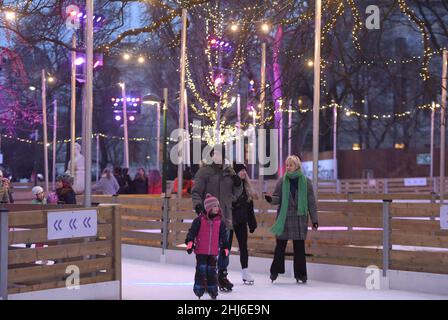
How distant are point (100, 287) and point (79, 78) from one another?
10.0 metres

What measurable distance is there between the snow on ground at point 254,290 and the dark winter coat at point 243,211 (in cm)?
88

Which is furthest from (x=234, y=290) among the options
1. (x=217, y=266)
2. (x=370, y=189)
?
(x=370, y=189)

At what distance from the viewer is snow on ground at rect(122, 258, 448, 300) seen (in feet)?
35.1

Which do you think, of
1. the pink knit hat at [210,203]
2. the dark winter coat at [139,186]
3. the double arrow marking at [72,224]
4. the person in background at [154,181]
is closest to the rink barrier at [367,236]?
the pink knit hat at [210,203]

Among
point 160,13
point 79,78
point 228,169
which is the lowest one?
point 228,169

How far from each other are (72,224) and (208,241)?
1.62 metres

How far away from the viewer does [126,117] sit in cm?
3650

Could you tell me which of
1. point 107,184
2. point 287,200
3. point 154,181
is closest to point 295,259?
point 287,200

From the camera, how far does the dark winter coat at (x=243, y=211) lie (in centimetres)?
1177

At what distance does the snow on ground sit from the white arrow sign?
112 cm

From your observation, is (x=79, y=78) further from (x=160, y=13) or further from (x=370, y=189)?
(x=370, y=189)

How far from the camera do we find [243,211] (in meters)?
11.8

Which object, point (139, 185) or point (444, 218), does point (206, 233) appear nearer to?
point (444, 218)
